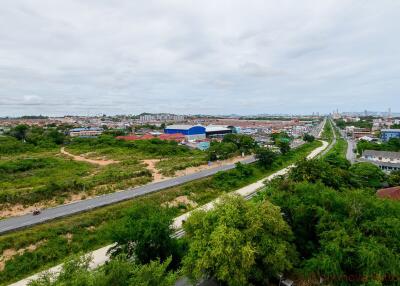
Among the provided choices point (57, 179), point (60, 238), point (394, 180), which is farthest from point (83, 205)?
point (394, 180)

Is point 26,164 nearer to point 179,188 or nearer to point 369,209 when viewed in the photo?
point 179,188

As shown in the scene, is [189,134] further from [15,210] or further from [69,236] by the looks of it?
[69,236]

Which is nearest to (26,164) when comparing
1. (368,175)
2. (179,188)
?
(179,188)

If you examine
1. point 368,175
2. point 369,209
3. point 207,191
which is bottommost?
point 207,191

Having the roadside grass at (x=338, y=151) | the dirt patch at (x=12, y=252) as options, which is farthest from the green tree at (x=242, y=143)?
the dirt patch at (x=12, y=252)

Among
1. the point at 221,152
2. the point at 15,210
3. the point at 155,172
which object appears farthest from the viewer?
the point at 221,152
